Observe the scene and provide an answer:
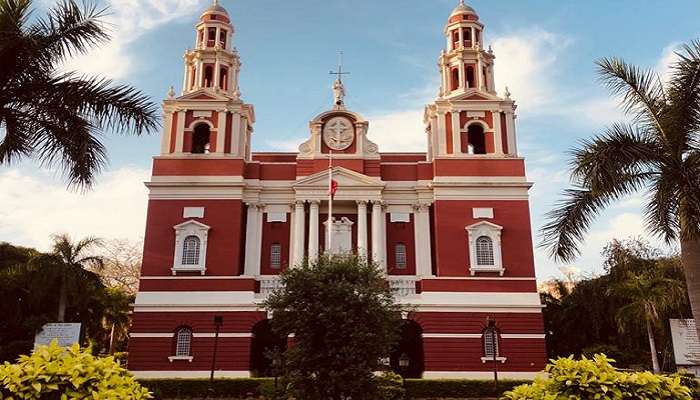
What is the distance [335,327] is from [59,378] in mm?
9963

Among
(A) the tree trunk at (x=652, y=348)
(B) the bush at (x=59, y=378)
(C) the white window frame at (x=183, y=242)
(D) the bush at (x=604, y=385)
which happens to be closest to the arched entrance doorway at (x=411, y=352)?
(C) the white window frame at (x=183, y=242)

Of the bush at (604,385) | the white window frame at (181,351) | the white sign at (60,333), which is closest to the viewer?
the bush at (604,385)

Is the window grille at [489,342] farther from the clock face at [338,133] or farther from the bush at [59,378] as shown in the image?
the bush at [59,378]

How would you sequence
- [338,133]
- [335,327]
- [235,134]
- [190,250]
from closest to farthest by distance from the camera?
[335,327] < [190,250] < [338,133] < [235,134]

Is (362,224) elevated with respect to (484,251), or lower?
elevated

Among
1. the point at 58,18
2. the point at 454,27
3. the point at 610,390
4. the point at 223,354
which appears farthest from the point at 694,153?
the point at 454,27

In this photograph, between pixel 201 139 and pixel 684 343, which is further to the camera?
pixel 201 139

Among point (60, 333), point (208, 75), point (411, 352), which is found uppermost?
point (208, 75)

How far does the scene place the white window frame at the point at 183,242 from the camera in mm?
30156

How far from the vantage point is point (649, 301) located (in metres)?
30.5

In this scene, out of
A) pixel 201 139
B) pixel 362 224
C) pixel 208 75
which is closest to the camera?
pixel 362 224

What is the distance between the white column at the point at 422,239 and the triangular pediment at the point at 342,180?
251cm

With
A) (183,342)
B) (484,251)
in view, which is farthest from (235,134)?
(484,251)

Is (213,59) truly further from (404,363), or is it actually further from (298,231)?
(404,363)
